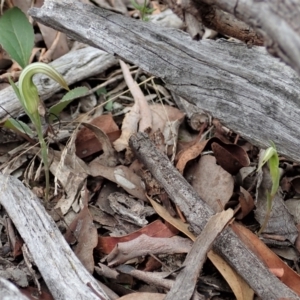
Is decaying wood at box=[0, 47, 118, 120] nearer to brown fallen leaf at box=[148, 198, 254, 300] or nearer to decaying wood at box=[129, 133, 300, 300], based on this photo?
decaying wood at box=[129, 133, 300, 300]

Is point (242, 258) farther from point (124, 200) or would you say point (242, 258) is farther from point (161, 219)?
point (124, 200)

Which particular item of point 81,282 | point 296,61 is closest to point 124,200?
point 81,282

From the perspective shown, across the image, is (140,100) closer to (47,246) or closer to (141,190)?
(141,190)

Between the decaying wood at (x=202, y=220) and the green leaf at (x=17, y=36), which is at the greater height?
the green leaf at (x=17, y=36)

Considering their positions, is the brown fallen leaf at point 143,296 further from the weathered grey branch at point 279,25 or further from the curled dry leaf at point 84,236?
the weathered grey branch at point 279,25

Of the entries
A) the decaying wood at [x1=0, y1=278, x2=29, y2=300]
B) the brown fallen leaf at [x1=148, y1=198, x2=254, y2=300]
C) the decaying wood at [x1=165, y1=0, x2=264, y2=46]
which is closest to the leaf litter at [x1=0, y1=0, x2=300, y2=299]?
the brown fallen leaf at [x1=148, y1=198, x2=254, y2=300]

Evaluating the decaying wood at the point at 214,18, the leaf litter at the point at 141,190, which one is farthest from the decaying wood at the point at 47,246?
the decaying wood at the point at 214,18
